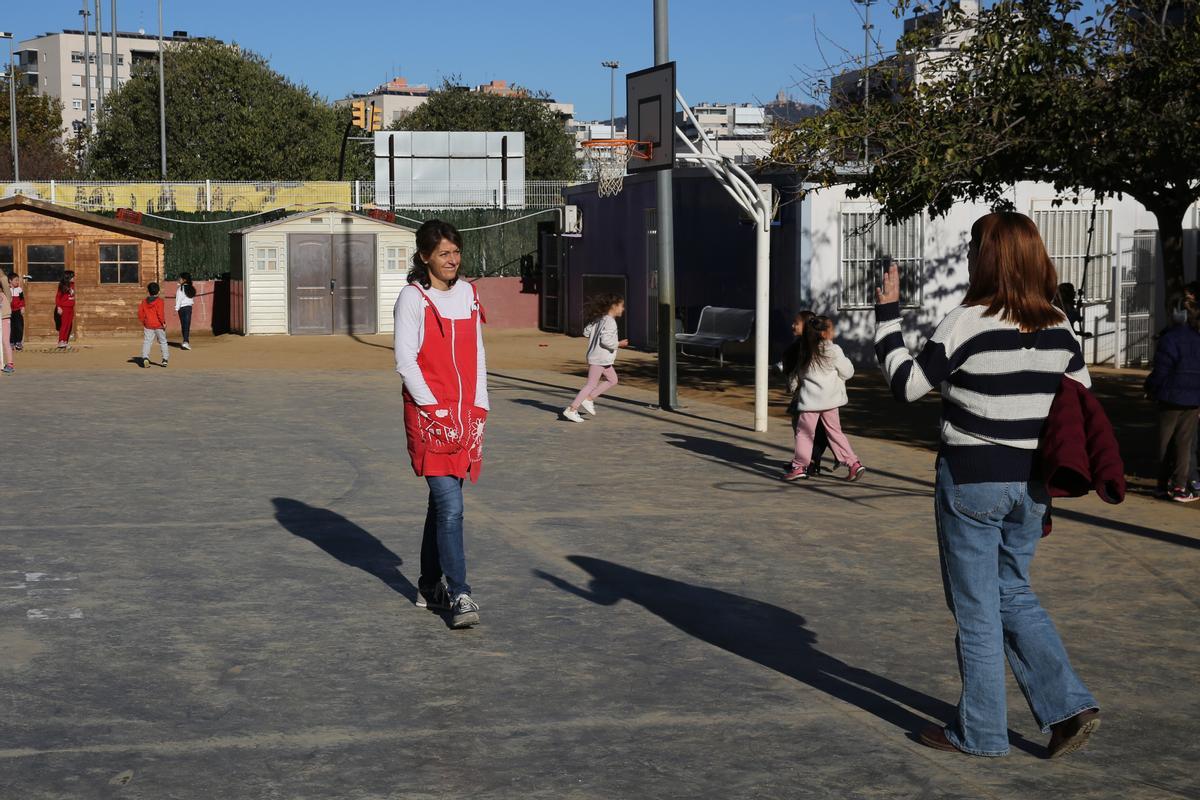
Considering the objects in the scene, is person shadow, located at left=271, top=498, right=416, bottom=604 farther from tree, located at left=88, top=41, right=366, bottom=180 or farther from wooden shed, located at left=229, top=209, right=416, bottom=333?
tree, located at left=88, top=41, right=366, bottom=180

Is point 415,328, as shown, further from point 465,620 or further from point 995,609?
point 995,609

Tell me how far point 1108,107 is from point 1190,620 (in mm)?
7249

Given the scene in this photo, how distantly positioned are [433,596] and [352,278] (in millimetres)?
28328

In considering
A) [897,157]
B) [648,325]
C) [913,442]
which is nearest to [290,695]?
[913,442]

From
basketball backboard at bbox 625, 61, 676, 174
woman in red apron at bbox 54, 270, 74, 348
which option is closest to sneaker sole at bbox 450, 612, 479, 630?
basketball backboard at bbox 625, 61, 676, 174

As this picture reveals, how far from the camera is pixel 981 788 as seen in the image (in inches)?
179

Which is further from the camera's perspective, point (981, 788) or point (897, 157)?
point (897, 157)

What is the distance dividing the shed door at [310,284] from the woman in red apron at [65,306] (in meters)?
6.50

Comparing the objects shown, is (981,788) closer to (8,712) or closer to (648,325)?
→ (8,712)

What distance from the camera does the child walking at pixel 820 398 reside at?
37.0 feet

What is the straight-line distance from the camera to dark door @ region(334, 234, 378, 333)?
34562 mm

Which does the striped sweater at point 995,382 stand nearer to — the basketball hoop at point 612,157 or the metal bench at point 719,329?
Answer: the basketball hoop at point 612,157

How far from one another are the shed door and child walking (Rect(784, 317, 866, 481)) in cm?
2450

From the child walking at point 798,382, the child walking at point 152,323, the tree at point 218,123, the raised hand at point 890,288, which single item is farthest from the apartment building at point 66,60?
→ the raised hand at point 890,288
